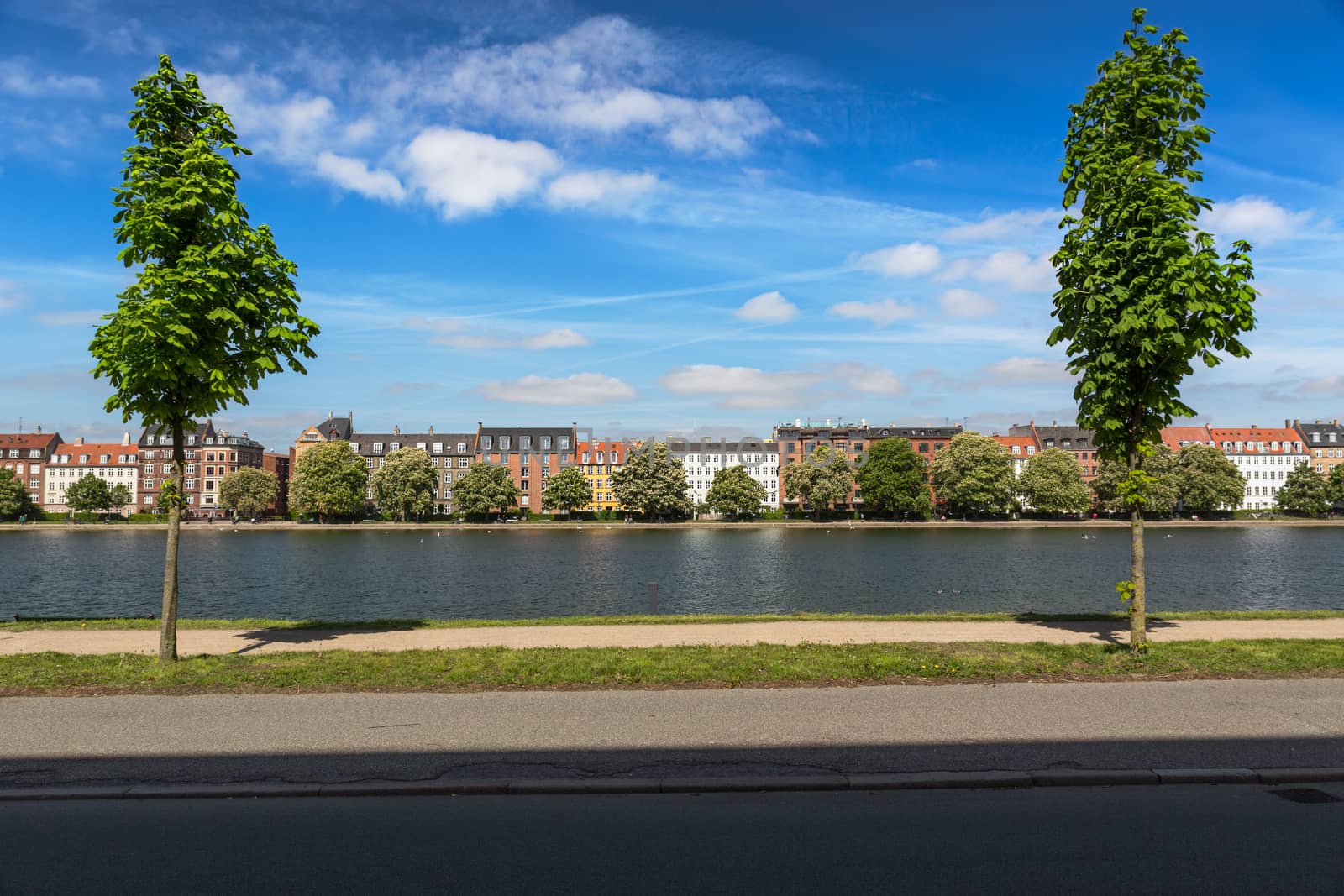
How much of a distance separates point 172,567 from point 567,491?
126040mm

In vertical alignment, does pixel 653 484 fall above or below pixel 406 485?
above

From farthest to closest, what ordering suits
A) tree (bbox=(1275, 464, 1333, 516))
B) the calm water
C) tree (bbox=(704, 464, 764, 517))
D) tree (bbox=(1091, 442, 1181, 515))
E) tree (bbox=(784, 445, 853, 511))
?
tree (bbox=(1275, 464, 1333, 516)), tree (bbox=(704, 464, 764, 517)), tree (bbox=(784, 445, 853, 511)), tree (bbox=(1091, 442, 1181, 515)), the calm water

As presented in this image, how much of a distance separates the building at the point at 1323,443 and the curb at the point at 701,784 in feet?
668

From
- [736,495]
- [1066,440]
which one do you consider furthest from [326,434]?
[1066,440]

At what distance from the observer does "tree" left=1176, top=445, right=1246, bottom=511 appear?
135500 mm

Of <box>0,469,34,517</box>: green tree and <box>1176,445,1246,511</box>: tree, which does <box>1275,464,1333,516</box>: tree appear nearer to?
<box>1176,445,1246,511</box>: tree

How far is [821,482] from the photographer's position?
451ft

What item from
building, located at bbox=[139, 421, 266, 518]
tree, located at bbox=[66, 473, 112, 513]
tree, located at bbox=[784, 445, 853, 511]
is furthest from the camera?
building, located at bbox=[139, 421, 266, 518]

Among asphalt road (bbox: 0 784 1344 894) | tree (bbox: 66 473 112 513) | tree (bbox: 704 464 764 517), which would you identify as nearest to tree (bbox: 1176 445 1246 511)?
tree (bbox: 704 464 764 517)

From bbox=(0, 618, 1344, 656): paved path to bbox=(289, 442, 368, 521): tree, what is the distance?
121849 mm

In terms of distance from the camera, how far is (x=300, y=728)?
10.7 m

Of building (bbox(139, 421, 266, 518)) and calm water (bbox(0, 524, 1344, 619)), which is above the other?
building (bbox(139, 421, 266, 518))

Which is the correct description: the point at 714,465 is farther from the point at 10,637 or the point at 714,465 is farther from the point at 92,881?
the point at 92,881

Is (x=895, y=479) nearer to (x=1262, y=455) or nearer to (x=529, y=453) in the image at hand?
(x=529, y=453)
